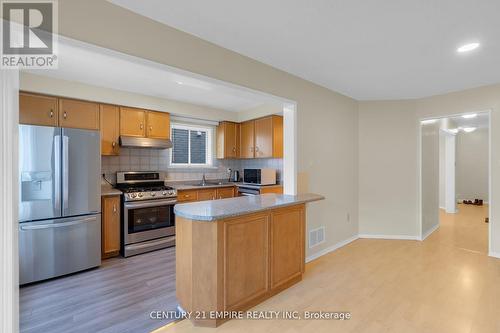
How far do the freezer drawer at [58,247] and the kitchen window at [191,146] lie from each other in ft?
6.41

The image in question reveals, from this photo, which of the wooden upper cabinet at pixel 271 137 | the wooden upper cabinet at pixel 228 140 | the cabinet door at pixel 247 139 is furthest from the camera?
the wooden upper cabinet at pixel 228 140

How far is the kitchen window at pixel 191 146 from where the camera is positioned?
188 inches

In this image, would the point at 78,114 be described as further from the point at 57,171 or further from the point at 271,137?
the point at 271,137

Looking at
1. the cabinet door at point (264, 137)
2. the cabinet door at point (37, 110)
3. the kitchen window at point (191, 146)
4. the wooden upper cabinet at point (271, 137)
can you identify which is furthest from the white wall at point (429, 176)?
the cabinet door at point (37, 110)

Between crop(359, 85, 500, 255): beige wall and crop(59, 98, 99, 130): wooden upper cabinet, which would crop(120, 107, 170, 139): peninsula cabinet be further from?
crop(359, 85, 500, 255): beige wall

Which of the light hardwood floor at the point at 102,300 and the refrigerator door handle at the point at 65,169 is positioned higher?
the refrigerator door handle at the point at 65,169

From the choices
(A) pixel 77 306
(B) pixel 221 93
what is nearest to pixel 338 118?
(B) pixel 221 93

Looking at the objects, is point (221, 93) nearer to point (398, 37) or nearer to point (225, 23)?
point (225, 23)

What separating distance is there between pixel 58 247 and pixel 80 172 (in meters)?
0.91

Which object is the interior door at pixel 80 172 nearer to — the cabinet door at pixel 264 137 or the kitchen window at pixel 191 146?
the kitchen window at pixel 191 146

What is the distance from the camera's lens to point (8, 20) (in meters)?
1.41

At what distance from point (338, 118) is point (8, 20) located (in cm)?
380

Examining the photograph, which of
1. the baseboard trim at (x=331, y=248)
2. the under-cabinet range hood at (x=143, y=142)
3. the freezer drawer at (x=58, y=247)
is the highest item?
the under-cabinet range hood at (x=143, y=142)

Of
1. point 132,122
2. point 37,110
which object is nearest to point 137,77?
point 132,122
